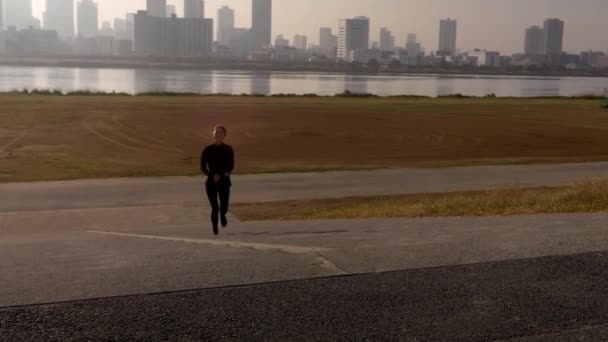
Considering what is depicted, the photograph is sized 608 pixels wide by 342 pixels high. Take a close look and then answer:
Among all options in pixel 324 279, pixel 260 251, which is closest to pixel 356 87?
pixel 260 251

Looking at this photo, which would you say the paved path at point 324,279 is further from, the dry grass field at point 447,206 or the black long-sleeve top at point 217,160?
the dry grass field at point 447,206

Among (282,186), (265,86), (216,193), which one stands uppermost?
(216,193)

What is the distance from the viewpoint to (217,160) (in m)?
8.91

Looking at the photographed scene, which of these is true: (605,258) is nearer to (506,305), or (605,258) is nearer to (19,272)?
(506,305)

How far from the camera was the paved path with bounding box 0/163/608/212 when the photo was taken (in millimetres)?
14719

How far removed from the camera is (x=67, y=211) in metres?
13.2

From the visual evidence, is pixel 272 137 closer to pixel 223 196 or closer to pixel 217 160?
pixel 223 196

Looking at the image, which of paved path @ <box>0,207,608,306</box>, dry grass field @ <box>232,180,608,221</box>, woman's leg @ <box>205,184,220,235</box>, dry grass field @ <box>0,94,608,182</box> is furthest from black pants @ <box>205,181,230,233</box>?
dry grass field @ <box>0,94,608,182</box>

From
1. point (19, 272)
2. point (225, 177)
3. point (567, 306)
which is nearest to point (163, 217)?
point (225, 177)

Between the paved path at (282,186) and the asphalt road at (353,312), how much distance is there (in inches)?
351

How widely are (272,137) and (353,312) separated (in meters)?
23.6

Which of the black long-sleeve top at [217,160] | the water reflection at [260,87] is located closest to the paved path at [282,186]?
the black long-sleeve top at [217,160]

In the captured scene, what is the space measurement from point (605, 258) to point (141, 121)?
27910 mm

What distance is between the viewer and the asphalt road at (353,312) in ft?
16.7
